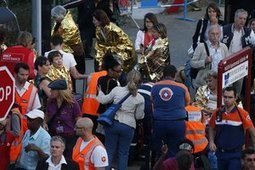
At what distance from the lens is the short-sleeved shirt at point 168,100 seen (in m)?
13.4

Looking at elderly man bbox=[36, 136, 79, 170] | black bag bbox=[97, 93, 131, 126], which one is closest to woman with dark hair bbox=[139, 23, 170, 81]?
black bag bbox=[97, 93, 131, 126]

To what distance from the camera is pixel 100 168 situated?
11.9 meters

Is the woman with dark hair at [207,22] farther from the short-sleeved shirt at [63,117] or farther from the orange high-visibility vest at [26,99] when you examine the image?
the orange high-visibility vest at [26,99]

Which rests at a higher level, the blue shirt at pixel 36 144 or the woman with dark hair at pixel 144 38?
the woman with dark hair at pixel 144 38

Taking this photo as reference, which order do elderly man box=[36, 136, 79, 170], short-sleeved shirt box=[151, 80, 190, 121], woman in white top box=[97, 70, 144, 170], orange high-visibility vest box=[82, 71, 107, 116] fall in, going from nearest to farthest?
elderly man box=[36, 136, 79, 170]
short-sleeved shirt box=[151, 80, 190, 121]
woman in white top box=[97, 70, 144, 170]
orange high-visibility vest box=[82, 71, 107, 116]

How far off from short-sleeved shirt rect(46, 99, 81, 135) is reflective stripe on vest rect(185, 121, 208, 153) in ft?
4.76

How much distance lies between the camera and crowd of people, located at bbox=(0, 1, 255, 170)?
39.7 ft

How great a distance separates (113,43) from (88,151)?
177 inches

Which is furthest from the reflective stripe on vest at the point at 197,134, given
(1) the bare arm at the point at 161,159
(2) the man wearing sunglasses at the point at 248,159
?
(2) the man wearing sunglasses at the point at 248,159

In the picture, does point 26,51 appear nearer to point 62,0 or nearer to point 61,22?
point 61,22

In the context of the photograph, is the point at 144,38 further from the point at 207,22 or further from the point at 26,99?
the point at 26,99

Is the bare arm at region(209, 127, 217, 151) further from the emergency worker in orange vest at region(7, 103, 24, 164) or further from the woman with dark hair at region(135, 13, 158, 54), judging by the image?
the woman with dark hair at region(135, 13, 158, 54)

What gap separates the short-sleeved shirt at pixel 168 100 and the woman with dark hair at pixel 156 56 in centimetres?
237

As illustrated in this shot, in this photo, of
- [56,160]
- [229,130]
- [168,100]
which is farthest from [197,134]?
A: [56,160]
